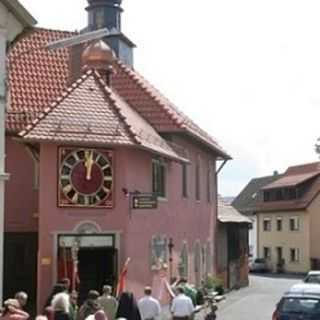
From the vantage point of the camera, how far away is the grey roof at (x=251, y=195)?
3199 inches

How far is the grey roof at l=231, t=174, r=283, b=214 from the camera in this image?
81.2 m

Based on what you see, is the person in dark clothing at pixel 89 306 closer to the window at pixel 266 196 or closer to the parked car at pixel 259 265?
the parked car at pixel 259 265

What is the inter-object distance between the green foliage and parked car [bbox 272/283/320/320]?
1214cm

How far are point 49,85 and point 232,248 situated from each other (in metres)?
17.7

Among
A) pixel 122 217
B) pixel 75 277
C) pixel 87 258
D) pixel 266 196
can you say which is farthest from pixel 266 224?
pixel 75 277

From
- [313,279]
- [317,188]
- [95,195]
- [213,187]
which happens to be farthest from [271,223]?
[95,195]

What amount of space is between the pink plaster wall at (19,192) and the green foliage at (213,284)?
32.2ft

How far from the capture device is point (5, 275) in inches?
1192

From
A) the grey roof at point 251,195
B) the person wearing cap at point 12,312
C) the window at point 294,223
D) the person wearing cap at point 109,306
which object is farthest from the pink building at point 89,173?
the grey roof at point 251,195

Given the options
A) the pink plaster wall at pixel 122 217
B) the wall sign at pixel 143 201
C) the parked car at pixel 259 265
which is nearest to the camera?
the pink plaster wall at pixel 122 217

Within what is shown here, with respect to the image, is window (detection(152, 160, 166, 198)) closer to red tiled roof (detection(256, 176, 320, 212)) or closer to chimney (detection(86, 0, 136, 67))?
chimney (detection(86, 0, 136, 67))

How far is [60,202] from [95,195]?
1.12 m

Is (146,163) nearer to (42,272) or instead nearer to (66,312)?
(42,272)

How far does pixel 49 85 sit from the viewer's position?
3391 cm
